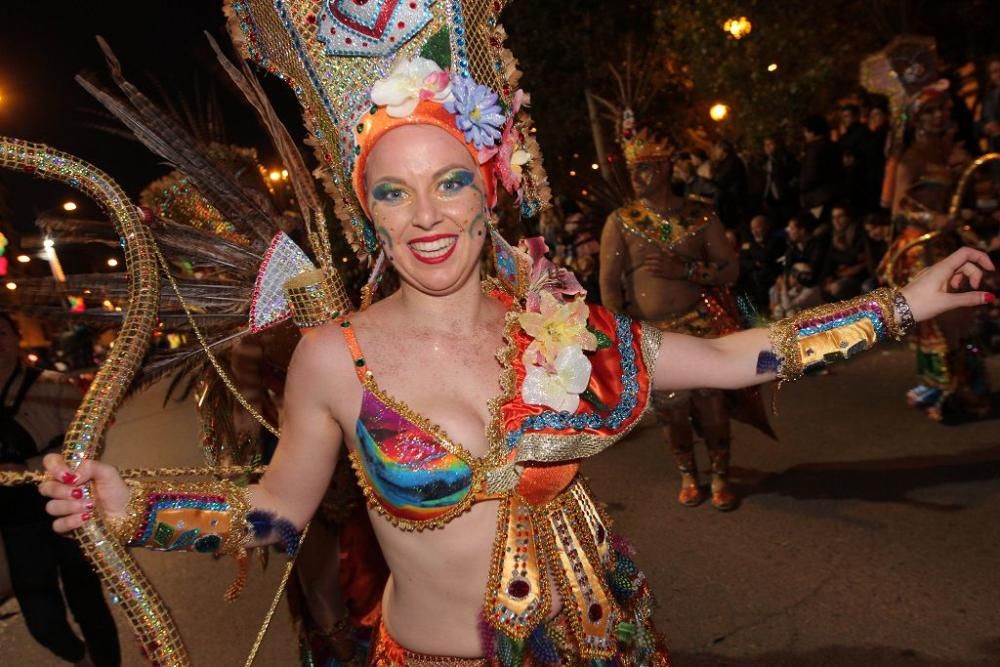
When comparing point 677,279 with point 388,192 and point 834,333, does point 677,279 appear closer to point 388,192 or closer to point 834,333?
point 834,333

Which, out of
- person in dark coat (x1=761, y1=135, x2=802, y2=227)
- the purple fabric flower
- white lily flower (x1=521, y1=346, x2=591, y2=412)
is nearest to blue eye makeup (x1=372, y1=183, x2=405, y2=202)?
the purple fabric flower

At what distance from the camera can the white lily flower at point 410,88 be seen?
5.95 ft

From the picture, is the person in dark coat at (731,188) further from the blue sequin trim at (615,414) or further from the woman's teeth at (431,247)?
the woman's teeth at (431,247)

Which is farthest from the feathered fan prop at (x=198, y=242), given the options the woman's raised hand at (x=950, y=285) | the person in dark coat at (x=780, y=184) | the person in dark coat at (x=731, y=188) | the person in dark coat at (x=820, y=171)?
the person in dark coat at (x=780, y=184)

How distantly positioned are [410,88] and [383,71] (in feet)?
0.45

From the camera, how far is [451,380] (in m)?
1.90

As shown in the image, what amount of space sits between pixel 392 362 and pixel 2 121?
40.2 inches

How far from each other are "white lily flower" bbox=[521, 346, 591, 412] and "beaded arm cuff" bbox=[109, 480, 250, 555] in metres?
0.76

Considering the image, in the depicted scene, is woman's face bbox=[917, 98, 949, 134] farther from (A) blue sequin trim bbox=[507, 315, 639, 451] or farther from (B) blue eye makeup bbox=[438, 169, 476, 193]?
(B) blue eye makeup bbox=[438, 169, 476, 193]

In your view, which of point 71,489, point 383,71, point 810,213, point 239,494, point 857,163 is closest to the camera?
point 71,489

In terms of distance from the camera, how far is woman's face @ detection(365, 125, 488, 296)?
1.84 meters

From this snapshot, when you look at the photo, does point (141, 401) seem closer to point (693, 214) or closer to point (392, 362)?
point (693, 214)

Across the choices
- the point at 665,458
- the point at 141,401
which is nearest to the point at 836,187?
the point at 665,458

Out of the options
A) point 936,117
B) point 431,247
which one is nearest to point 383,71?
point 431,247
